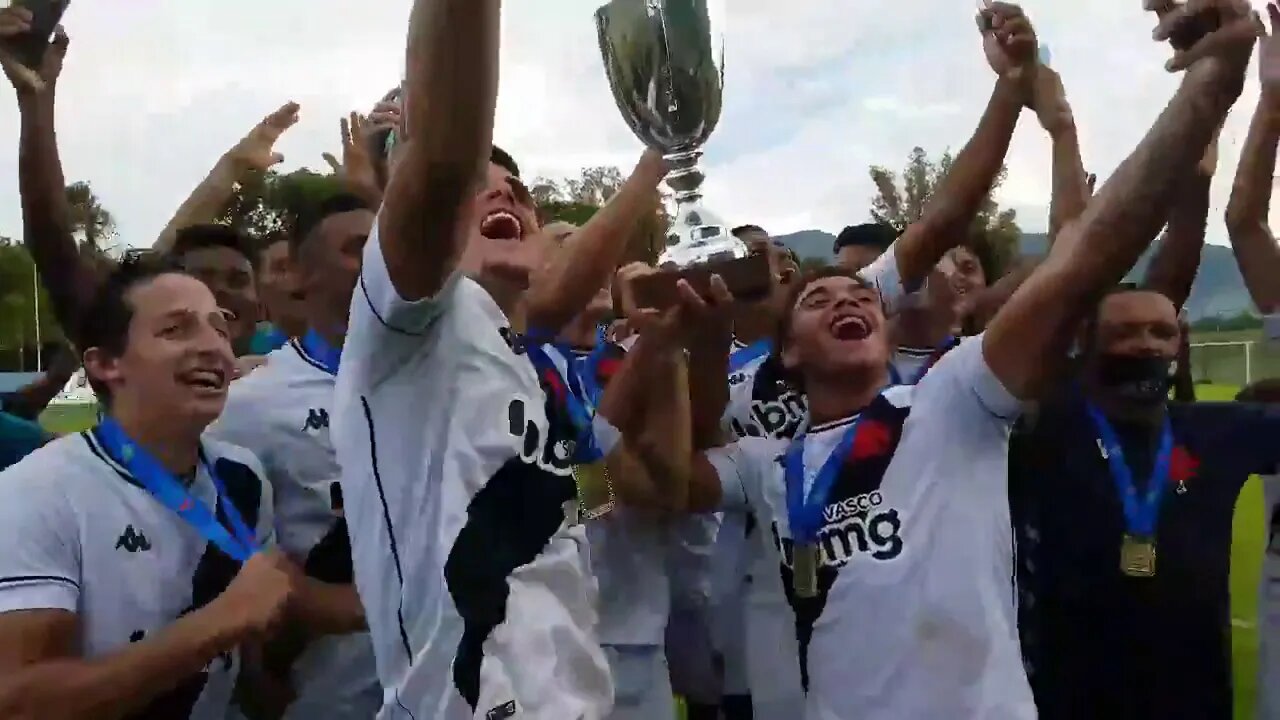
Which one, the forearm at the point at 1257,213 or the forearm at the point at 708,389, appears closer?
the forearm at the point at 708,389

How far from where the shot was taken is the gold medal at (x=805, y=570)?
8.28ft

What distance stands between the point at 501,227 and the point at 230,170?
2905 mm

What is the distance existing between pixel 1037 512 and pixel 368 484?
1916 millimetres

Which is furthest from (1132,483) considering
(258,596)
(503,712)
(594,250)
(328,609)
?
(258,596)

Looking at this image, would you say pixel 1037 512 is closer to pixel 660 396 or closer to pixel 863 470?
pixel 863 470

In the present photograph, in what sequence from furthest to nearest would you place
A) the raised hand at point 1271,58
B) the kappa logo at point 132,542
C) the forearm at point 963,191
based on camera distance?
the forearm at point 963,191, the raised hand at point 1271,58, the kappa logo at point 132,542

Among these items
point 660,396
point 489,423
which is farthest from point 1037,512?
point 489,423

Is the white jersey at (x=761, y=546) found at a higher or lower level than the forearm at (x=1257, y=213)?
lower

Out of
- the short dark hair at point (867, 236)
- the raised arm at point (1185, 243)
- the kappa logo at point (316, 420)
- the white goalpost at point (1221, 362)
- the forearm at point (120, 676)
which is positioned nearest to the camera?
the forearm at point (120, 676)

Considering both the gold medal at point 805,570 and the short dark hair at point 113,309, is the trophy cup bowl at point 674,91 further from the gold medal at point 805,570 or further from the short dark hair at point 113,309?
the short dark hair at point 113,309

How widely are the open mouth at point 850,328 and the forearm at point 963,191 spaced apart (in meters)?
0.89

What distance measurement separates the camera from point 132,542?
7.53ft

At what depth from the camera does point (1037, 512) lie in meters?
2.98

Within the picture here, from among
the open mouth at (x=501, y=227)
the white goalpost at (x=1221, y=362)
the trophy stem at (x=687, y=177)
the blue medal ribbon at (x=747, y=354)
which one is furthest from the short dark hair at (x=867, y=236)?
the white goalpost at (x=1221, y=362)
